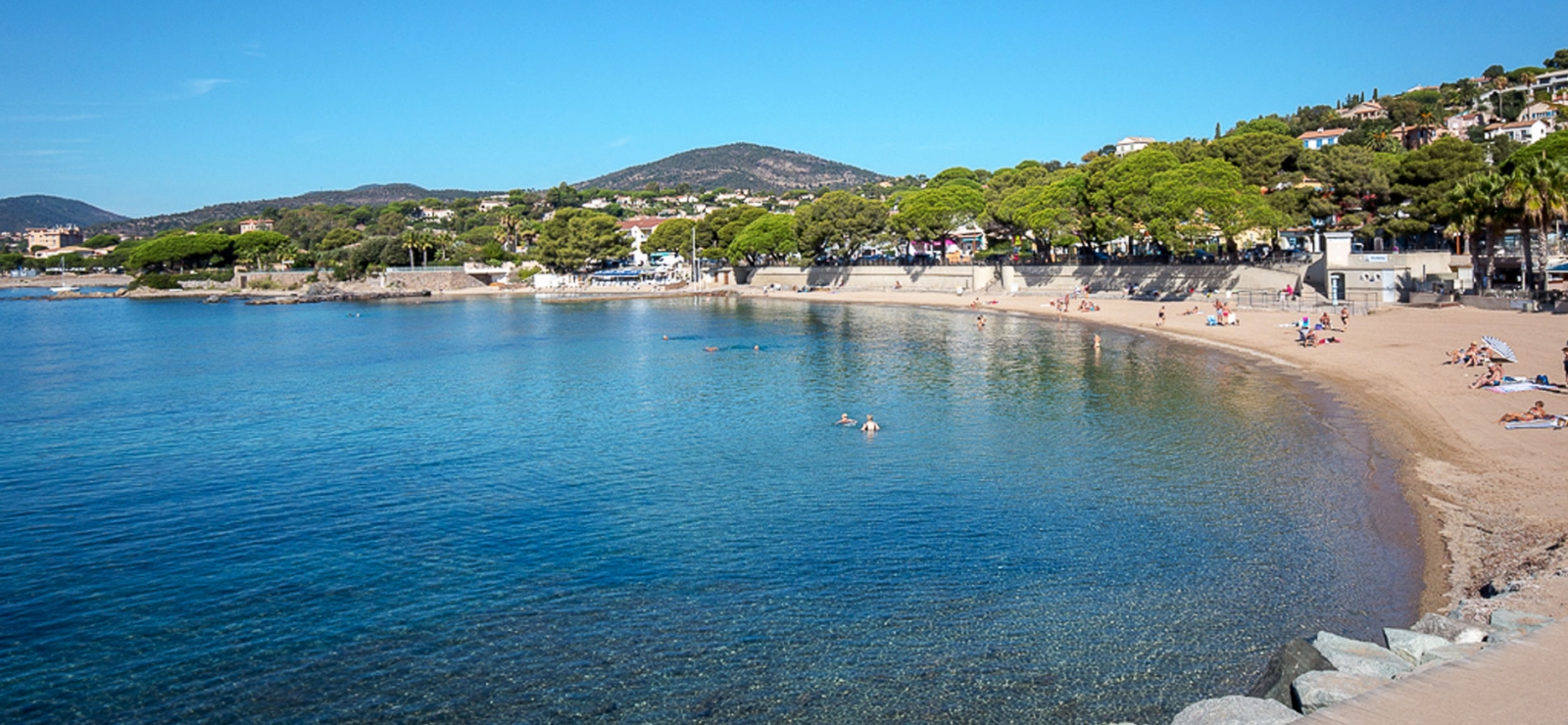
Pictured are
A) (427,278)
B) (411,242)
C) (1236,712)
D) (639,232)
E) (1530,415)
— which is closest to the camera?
(1236,712)

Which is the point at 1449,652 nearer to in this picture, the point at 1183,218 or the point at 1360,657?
the point at 1360,657

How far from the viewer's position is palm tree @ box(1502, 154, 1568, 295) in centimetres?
3728

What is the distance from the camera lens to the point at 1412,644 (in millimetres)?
10086

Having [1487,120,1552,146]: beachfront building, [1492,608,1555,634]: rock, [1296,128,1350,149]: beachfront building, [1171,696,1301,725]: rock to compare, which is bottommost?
[1171,696,1301,725]: rock

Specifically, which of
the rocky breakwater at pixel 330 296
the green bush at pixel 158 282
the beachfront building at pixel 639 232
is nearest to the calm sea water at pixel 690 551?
the rocky breakwater at pixel 330 296

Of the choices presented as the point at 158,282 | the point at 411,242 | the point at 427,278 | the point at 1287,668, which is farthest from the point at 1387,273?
the point at 158,282

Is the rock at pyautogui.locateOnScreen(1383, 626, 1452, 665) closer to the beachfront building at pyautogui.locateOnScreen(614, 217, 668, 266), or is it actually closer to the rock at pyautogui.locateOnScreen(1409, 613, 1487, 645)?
the rock at pyautogui.locateOnScreen(1409, 613, 1487, 645)

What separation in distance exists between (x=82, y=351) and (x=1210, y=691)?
5914 centimetres

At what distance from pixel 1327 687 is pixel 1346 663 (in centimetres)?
84

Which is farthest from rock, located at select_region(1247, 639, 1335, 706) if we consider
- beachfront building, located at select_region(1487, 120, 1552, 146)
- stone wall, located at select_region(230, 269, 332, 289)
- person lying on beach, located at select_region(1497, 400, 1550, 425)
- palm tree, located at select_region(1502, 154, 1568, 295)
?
stone wall, located at select_region(230, 269, 332, 289)

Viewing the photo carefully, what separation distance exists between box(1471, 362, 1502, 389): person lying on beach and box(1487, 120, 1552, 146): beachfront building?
7312cm

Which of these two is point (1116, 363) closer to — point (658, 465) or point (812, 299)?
point (658, 465)

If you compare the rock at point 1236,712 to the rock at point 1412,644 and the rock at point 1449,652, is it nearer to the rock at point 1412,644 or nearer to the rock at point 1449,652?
the rock at point 1449,652

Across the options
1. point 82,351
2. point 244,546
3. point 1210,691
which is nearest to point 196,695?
point 244,546
